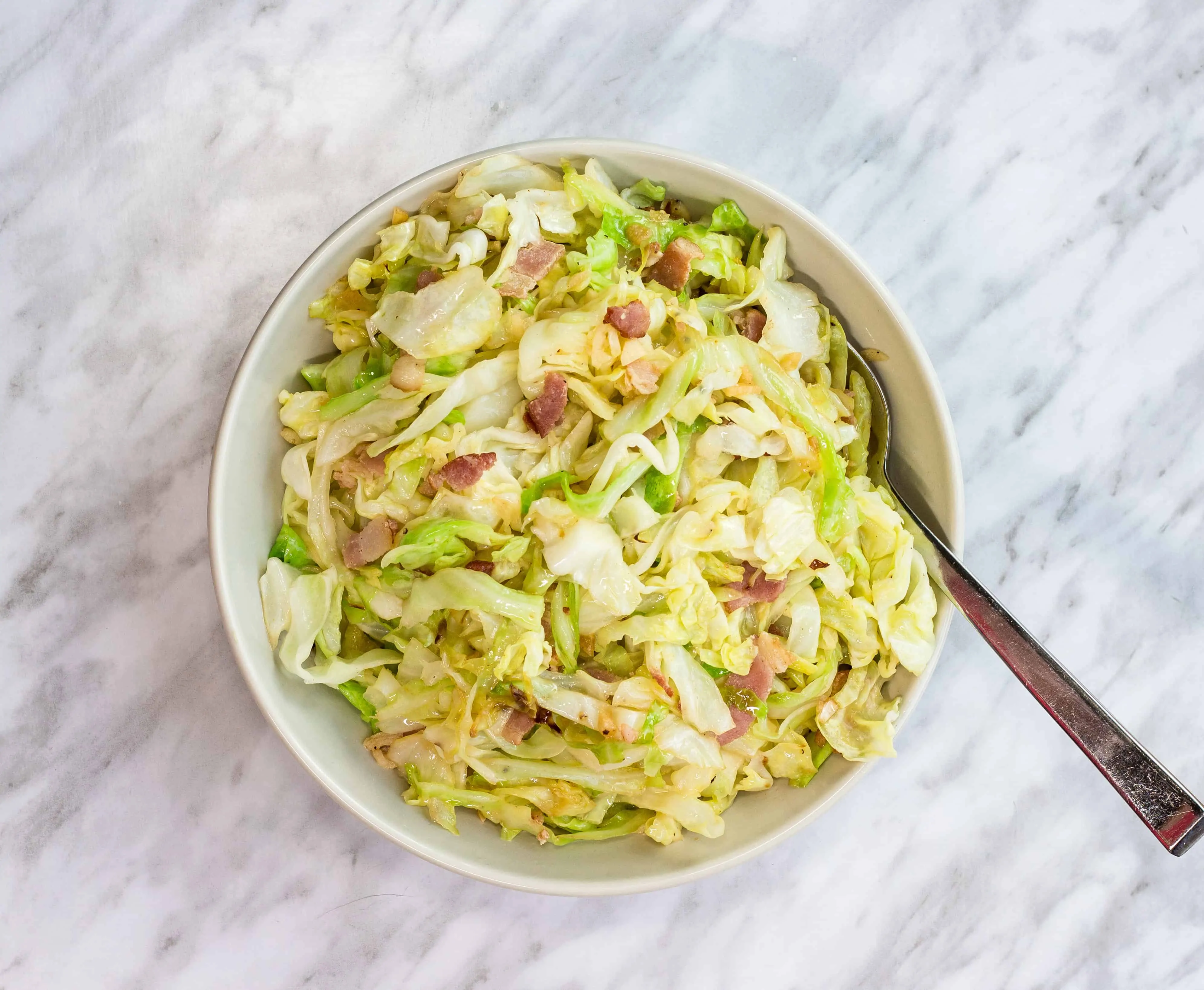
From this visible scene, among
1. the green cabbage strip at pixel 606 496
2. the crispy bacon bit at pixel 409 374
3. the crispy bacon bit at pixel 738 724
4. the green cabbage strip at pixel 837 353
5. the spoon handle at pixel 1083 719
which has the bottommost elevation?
the spoon handle at pixel 1083 719

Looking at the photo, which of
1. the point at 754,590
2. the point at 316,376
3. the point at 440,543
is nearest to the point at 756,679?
the point at 754,590

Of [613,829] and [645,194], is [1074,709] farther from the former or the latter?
[645,194]

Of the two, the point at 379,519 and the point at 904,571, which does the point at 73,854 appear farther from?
the point at 904,571

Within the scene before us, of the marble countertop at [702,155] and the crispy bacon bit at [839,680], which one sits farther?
the marble countertop at [702,155]

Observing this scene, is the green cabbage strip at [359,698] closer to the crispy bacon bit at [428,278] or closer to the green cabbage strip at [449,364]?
the green cabbage strip at [449,364]

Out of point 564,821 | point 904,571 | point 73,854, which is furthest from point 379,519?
point 73,854

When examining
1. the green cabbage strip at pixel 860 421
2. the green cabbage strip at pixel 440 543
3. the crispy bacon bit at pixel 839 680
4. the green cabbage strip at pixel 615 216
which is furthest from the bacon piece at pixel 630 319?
the crispy bacon bit at pixel 839 680

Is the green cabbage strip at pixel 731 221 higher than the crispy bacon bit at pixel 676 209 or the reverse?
the reverse
